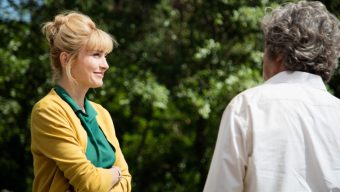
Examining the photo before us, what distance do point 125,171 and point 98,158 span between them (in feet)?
0.68

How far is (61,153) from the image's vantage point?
2.87 metres

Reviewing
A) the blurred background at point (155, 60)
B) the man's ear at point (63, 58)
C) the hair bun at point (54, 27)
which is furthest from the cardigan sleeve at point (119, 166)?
the blurred background at point (155, 60)

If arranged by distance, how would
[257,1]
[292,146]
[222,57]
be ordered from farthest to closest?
[222,57]
[257,1]
[292,146]

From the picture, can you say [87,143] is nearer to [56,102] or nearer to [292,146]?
[56,102]

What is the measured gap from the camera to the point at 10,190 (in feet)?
29.8

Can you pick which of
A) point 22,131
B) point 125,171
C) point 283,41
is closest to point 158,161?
point 22,131

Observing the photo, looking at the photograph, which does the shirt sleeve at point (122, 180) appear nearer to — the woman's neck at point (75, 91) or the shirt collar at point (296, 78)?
the woman's neck at point (75, 91)

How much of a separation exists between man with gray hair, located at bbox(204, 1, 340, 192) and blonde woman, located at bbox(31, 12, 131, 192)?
74 centimetres

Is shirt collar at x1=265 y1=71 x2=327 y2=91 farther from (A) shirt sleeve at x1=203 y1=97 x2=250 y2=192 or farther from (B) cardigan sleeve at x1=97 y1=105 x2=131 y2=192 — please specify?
(B) cardigan sleeve at x1=97 y1=105 x2=131 y2=192

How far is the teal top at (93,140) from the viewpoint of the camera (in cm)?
300

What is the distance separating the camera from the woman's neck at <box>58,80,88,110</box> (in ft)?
10.1

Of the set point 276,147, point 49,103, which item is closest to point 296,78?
point 276,147

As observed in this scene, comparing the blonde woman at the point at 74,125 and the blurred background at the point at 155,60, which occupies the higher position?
the blonde woman at the point at 74,125

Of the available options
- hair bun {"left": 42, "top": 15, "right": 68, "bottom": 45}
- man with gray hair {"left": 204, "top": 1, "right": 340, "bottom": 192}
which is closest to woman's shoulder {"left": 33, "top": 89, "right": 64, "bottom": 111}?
hair bun {"left": 42, "top": 15, "right": 68, "bottom": 45}
